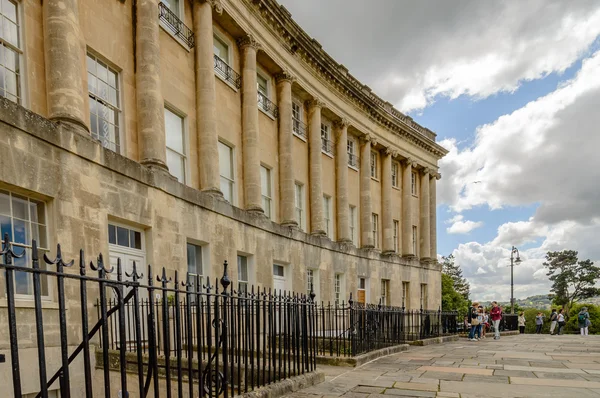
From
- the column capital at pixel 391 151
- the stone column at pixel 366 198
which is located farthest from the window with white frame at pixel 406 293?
the column capital at pixel 391 151

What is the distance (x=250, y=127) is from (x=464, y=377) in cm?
984

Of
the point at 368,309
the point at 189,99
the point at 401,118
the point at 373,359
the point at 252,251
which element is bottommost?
the point at 373,359

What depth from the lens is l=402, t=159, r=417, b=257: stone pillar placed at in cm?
2769

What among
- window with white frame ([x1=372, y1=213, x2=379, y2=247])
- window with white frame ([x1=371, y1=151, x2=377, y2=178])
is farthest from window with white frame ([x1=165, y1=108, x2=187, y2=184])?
window with white frame ([x1=371, y1=151, x2=377, y2=178])

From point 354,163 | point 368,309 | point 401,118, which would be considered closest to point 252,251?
point 368,309

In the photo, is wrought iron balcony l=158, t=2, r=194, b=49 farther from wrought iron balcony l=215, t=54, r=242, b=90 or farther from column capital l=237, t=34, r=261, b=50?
column capital l=237, t=34, r=261, b=50

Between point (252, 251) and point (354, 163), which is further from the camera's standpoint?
point (354, 163)

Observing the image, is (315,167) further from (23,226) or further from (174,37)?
(23,226)

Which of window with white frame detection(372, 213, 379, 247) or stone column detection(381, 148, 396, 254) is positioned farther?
stone column detection(381, 148, 396, 254)

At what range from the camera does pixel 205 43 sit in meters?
Answer: 12.3

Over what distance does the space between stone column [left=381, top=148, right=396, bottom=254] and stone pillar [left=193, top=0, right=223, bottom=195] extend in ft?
51.1

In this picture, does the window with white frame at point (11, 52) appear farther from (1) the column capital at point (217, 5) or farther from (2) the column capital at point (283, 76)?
(2) the column capital at point (283, 76)

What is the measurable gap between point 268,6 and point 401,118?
15.1 metres

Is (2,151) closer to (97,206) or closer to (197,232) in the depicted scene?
(97,206)
